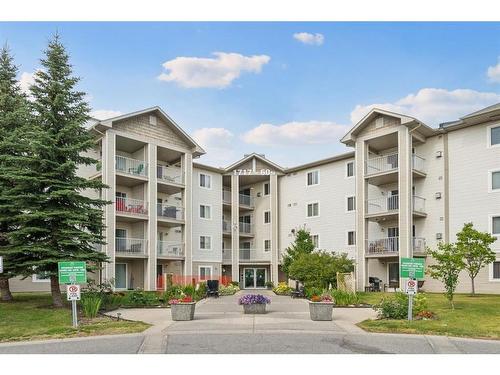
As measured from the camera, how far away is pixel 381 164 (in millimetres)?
34781

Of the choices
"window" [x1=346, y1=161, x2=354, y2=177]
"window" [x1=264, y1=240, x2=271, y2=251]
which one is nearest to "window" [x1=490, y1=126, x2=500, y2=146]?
"window" [x1=346, y1=161, x2=354, y2=177]

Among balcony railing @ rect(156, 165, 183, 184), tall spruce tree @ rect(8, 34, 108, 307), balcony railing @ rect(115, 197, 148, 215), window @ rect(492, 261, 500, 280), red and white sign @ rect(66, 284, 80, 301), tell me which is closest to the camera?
red and white sign @ rect(66, 284, 80, 301)

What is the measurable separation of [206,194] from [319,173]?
30.5 feet

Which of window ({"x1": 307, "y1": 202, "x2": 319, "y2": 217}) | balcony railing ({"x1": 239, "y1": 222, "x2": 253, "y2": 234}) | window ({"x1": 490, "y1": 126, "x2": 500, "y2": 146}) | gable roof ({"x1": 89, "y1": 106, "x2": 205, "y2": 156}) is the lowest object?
balcony railing ({"x1": 239, "y1": 222, "x2": 253, "y2": 234})

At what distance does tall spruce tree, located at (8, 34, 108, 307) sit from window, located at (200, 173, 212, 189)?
2070cm

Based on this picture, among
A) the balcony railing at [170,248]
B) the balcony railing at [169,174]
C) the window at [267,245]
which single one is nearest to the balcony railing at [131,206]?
the balcony railing at [169,174]

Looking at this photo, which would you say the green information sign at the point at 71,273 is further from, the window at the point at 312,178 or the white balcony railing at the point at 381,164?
the window at the point at 312,178

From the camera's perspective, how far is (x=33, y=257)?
19719 mm

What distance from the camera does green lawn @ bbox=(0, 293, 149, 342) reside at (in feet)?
44.3

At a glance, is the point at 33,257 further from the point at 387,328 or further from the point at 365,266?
the point at 365,266

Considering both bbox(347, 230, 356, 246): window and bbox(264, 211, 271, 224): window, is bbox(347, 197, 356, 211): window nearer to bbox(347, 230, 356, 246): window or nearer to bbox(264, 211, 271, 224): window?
bbox(347, 230, 356, 246): window

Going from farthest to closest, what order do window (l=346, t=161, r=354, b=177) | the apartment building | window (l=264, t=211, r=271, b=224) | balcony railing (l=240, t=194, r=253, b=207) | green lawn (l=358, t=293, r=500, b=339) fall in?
balcony railing (l=240, t=194, r=253, b=207) < window (l=264, t=211, r=271, b=224) < window (l=346, t=161, r=354, b=177) < the apartment building < green lawn (l=358, t=293, r=500, b=339)

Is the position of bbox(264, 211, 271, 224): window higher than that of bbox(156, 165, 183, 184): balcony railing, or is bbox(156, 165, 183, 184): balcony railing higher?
bbox(156, 165, 183, 184): balcony railing

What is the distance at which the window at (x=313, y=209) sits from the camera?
133ft
